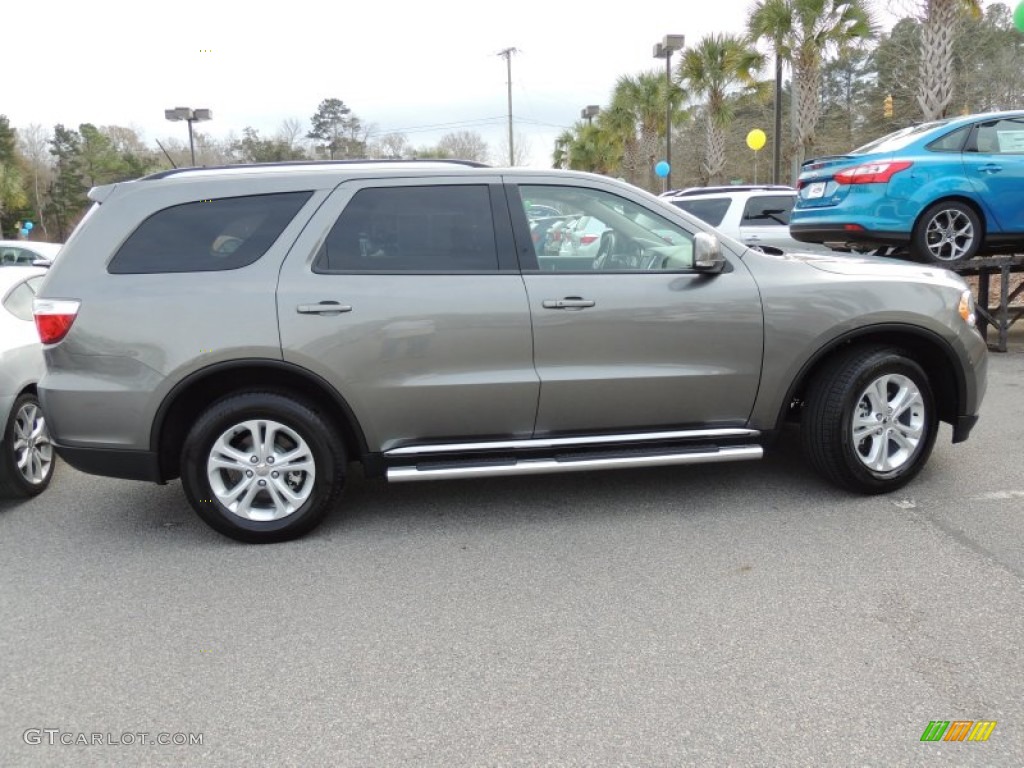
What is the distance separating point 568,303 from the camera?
13.7 ft

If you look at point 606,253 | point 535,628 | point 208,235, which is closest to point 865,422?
point 606,253

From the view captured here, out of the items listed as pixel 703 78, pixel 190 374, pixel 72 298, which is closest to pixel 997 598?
pixel 190 374

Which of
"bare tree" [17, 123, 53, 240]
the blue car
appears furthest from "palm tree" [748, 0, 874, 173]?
"bare tree" [17, 123, 53, 240]

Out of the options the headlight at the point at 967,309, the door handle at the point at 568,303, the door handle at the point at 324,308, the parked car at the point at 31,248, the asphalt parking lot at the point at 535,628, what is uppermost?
the parked car at the point at 31,248

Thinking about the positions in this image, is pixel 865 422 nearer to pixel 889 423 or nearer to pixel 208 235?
pixel 889 423

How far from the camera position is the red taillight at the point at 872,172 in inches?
301

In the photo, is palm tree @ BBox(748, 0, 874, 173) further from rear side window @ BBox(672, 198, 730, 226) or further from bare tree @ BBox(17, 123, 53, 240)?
bare tree @ BBox(17, 123, 53, 240)

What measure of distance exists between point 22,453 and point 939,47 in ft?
58.0

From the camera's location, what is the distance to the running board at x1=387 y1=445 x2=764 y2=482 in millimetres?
4164

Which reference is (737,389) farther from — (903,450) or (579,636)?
(579,636)

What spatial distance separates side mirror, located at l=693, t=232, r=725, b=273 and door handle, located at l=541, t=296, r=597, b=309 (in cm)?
58

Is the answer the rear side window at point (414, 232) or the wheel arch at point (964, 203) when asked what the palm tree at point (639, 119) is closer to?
the wheel arch at point (964, 203)

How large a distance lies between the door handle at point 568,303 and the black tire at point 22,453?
3044 millimetres

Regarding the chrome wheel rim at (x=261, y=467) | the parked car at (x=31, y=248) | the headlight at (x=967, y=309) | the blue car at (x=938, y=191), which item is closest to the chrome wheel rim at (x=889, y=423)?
the headlight at (x=967, y=309)
